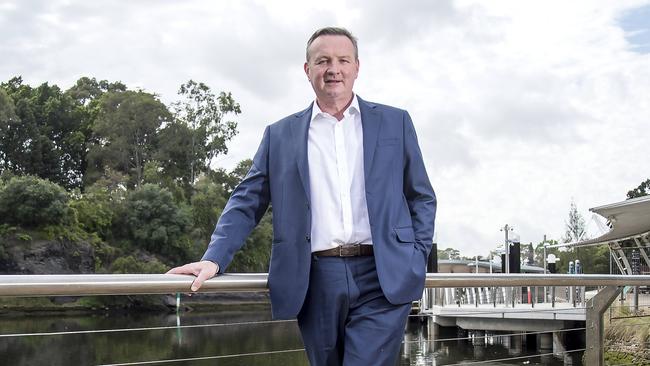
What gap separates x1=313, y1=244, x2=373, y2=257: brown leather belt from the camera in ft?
6.59

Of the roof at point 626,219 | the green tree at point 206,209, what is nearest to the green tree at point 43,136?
the green tree at point 206,209

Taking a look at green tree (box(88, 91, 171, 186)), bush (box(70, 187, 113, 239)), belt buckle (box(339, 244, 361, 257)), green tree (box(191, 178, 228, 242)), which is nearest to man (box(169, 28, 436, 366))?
belt buckle (box(339, 244, 361, 257))

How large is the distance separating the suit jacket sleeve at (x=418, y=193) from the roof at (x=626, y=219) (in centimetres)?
1509

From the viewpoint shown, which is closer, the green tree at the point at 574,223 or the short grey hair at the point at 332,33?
the short grey hair at the point at 332,33

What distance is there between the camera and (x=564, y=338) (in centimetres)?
1789

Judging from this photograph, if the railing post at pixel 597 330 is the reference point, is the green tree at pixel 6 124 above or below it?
above

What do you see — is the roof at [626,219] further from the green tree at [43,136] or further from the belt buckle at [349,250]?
the green tree at [43,136]

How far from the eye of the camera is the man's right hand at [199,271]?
1.94 m

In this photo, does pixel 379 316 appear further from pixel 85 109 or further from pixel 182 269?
pixel 85 109

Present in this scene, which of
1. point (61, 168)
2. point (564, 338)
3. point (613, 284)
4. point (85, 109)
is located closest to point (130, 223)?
point (61, 168)

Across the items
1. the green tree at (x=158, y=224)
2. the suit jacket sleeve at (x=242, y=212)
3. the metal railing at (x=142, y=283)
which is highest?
the green tree at (x=158, y=224)

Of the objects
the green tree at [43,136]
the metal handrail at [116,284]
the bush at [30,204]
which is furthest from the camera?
the green tree at [43,136]

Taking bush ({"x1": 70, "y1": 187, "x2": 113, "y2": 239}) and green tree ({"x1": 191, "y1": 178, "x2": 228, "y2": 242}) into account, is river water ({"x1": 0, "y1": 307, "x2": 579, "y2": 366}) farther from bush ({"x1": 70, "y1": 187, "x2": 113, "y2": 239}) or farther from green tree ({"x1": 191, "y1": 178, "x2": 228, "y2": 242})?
green tree ({"x1": 191, "y1": 178, "x2": 228, "y2": 242})

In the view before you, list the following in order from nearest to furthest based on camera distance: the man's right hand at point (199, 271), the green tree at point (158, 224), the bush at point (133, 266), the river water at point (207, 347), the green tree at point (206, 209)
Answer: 1. the man's right hand at point (199, 271)
2. the river water at point (207, 347)
3. the bush at point (133, 266)
4. the green tree at point (158, 224)
5. the green tree at point (206, 209)
